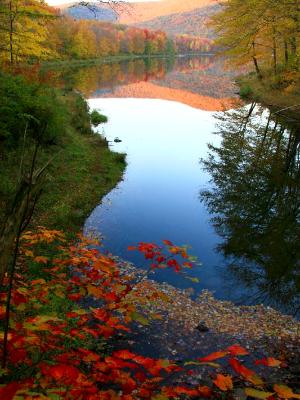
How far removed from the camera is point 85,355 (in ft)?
20.0

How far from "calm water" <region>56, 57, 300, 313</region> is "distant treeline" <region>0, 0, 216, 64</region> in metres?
9.52

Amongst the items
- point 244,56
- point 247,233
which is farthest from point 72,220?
point 244,56

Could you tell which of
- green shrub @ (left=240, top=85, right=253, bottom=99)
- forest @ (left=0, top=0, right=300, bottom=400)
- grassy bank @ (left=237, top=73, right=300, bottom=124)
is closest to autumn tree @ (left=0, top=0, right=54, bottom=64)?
forest @ (left=0, top=0, right=300, bottom=400)

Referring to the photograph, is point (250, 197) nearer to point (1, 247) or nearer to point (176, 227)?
point (176, 227)

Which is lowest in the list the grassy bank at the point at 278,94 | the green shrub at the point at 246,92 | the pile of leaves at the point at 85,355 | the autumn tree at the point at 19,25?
the pile of leaves at the point at 85,355

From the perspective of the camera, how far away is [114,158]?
24.2 meters

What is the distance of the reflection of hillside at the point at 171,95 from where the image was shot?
47159mm

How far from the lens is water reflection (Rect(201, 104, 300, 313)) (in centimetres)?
1240

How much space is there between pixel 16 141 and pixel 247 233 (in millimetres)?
11818

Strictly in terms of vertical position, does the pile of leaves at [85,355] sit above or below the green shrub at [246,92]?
below

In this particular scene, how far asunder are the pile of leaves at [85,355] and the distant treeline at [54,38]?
15.2 meters

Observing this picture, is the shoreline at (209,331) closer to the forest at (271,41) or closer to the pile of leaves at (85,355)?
the pile of leaves at (85,355)

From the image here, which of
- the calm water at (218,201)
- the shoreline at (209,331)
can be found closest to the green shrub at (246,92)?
the calm water at (218,201)

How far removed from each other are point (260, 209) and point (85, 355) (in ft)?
42.1
